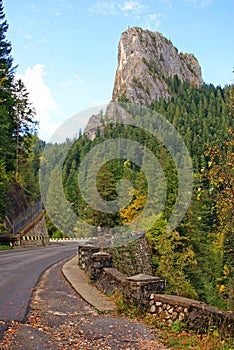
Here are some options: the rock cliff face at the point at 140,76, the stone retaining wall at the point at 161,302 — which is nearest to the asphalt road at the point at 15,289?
the stone retaining wall at the point at 161,302

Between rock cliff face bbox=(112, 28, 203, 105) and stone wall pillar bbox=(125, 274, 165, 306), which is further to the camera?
rock cliff face bbox=(112, 28, 203, 105)

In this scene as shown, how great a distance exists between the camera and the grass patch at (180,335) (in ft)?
21.4

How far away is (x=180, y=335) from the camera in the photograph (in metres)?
7.32

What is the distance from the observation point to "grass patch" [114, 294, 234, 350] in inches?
257

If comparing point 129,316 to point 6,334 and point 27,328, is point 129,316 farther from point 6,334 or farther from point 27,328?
point 6,334

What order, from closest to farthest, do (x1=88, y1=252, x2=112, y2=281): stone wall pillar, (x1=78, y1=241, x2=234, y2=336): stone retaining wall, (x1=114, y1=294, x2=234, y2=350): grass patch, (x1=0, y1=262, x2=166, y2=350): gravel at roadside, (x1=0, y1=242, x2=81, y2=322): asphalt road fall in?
(x1=0, y1=262, x2=166, y2=350): gravel at roadside, (x1=114, y1=294, x2=234, y2=350): grass patch, (x1=78, y1=241, x2=234, y2=336): stone retaining wall, (x1=0, y1=242, x2=81, y2=322): asphalt road, (x1=88, y1=252, x2=112, y2=281): stone wall pillar

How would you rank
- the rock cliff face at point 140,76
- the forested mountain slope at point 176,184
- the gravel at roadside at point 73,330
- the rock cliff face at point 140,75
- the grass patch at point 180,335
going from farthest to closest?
the rock cliff face at point 140,75 < the rock cliff face at point 140,76 < the forested mountain slope at point 176,184 < the grass patch at point 180,335 < the gravel at roadside at point 73,330

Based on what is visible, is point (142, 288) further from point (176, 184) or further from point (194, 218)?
point (176, 184)

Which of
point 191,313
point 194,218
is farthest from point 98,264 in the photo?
point 194,218

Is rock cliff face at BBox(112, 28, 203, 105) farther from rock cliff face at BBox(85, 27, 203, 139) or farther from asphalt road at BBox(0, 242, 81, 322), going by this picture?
asphalt road at BBox(0, 242, 81, 322)

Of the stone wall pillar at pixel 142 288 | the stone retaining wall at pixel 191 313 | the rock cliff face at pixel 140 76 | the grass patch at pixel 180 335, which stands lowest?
the grass patch at pixel 180 335

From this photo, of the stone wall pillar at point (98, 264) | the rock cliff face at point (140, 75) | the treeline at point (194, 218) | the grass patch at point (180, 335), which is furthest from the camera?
the rock cliff face at point (140, 75)

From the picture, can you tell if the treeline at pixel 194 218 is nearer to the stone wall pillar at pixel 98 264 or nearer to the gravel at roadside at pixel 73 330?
the gravel at roadside at pixel 73 330

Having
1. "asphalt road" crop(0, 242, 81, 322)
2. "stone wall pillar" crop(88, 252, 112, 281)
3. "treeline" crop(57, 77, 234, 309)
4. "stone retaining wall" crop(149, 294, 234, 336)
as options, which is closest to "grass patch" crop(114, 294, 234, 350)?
"stone retaining wall" crop(149, 294, 234, 336)
